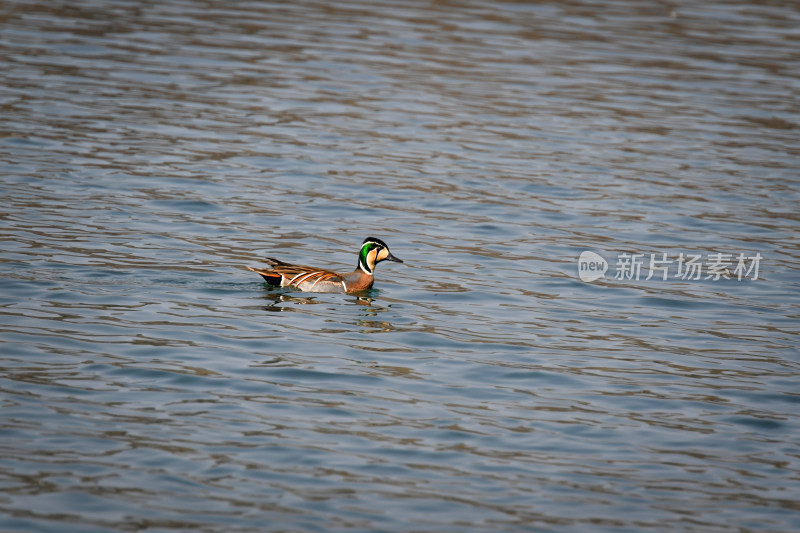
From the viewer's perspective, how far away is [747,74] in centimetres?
2831

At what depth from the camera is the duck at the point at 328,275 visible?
12.6m

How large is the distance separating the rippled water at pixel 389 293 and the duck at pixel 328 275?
0.27 metres

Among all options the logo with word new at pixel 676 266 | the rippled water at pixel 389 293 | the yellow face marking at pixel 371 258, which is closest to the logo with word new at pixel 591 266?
the logo with word new at pixel 676 266

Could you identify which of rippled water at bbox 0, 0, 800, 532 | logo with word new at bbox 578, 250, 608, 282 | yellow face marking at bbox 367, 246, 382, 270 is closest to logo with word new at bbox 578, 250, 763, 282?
logo with word new at bbox 578, 250, 608, 282

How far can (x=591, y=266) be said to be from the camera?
14.9 metres

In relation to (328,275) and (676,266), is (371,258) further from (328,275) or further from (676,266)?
(676,266)

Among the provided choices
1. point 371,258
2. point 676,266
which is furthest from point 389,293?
point 676,266

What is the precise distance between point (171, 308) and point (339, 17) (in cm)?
2249

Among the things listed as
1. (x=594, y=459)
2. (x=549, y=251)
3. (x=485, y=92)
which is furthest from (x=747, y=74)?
(x=594, y=459)

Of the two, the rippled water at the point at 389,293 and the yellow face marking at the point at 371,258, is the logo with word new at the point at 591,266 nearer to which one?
the rippled water at the point at 389,293

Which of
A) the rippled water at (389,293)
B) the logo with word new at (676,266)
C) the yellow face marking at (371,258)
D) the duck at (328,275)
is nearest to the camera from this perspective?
the rippled water at (389,293)

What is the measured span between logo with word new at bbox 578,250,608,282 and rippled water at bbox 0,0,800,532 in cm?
18

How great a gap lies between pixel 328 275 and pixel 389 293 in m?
1.06

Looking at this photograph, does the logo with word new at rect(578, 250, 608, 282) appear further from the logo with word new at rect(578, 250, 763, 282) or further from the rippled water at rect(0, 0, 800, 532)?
the rippled water at rect(0, 0, 800, 532)
